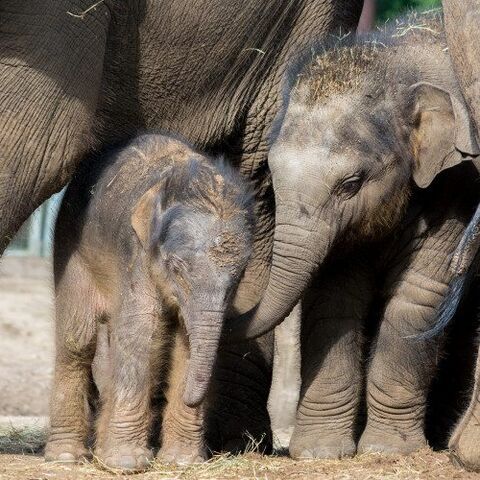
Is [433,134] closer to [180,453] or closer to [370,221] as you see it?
[370,221]

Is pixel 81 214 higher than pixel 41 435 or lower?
higher

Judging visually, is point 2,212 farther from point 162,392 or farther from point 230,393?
point 230,393

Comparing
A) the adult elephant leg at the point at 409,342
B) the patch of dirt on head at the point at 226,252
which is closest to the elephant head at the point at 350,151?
the adult elephant leg at the point at 409,342

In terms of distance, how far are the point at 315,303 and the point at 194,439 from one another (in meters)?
1.03

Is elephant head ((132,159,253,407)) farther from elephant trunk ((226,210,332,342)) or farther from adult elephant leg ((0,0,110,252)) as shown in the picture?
adult elephant leg ((0,0,110,252))

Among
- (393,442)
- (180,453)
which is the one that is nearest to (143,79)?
(180,453)

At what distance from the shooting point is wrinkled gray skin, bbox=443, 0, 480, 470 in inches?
221

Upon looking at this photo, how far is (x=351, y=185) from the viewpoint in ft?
20.6

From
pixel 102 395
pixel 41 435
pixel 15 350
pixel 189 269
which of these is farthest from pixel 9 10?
pixel 15 350

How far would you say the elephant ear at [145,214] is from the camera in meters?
5.98

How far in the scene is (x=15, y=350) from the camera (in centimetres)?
1177

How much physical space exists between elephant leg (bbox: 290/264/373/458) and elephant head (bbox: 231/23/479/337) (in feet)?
1.07

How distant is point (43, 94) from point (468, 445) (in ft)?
6.49

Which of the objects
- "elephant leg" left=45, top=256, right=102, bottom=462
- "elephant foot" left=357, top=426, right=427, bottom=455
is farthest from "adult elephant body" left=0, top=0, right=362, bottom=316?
"elephant foot" left=357, top=426, right=427, bottom=455
